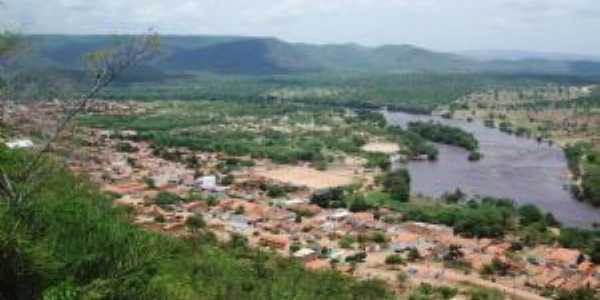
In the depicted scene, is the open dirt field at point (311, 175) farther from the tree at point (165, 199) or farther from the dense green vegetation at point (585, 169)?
the dense green vegetation at point (585, 169)

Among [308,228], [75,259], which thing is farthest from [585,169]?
[75,259]

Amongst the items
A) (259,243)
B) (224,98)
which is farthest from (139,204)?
(224,98)

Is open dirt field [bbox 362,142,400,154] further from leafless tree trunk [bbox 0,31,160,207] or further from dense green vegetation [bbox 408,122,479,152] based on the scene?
leafless tree trunk [bbox 0,31,160,207]

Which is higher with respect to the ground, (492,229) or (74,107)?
(74,107)

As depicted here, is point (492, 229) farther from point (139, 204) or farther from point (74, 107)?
point (74, 107)

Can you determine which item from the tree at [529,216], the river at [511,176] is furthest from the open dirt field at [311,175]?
the tree at [529,216]

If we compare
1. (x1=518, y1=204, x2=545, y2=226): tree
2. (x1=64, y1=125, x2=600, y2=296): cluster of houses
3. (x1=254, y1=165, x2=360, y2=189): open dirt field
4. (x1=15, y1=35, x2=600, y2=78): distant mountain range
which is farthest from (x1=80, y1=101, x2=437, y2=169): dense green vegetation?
(x1=15, y1=35, x2=600, y2=78): distant mountain range

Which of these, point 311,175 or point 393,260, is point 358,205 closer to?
point 393,260
